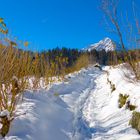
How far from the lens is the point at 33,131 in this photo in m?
3.48

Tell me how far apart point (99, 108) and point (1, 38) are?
3674 millimetres

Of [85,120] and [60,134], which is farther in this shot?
[85,120]

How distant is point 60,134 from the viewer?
3.92 meters

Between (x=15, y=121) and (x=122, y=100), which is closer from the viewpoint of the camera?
(x=15, y=121)

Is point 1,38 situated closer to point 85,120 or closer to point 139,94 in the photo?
point 85,120

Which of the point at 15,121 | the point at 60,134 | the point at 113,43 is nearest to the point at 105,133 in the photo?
the point at 60,134

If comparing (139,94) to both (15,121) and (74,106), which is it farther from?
(15,121)

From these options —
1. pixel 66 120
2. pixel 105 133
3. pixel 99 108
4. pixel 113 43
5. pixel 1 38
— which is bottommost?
pixel 105 133

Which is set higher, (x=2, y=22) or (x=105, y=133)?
(x=2, y=22)

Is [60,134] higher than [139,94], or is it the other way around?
[139,94]

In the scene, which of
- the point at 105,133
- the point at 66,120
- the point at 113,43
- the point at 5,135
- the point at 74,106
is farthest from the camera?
the point at 113,43

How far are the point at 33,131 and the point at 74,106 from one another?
3080 mm

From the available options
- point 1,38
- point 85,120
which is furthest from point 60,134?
point 1,38

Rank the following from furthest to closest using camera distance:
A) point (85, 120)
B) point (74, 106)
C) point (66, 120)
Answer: point (74, 106) < point (85, 120) < point (66, 120)
